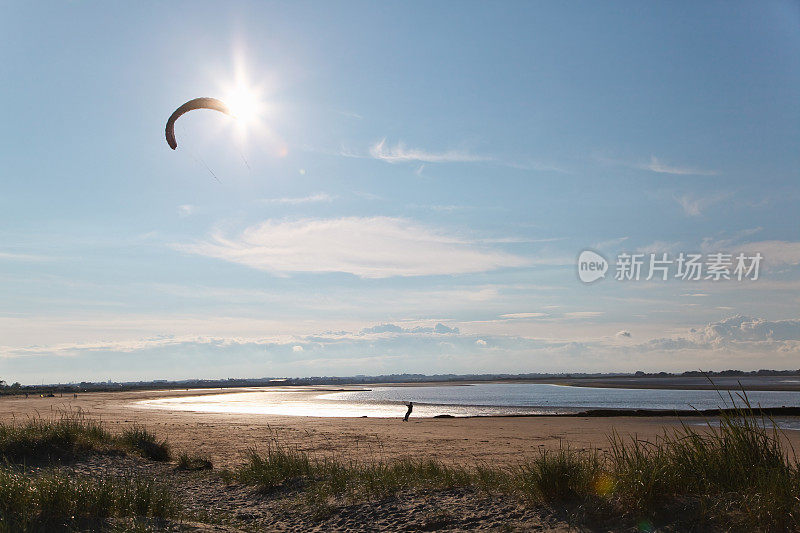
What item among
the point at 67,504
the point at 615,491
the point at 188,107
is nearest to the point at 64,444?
the point at 67,504

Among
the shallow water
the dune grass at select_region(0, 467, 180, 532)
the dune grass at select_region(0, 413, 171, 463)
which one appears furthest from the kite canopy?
the shallow water

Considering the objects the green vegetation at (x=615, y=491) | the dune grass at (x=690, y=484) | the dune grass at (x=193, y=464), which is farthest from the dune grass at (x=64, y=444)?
the dune grass at (x=690, y=484)

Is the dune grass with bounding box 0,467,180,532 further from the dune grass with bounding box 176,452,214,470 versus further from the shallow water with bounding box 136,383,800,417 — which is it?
the shallow water with bounding box 136,383,800,417

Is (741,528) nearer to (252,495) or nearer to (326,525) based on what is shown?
(326,525)

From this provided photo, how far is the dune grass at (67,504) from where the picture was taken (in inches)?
277

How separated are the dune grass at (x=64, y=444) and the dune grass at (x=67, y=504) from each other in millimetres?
4943

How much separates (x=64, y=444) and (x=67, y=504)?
6968mm

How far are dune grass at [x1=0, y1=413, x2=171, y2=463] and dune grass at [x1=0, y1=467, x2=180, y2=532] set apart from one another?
4943 mm

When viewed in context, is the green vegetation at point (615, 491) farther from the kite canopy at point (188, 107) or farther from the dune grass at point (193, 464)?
the kite canopy at point (188, 107)

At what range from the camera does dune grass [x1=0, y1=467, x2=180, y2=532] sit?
7039 millimetres

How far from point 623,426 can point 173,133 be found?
25.0m

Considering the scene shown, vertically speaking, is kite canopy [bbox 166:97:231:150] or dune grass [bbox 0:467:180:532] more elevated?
kite canopy [bbox 166:97:231:150]

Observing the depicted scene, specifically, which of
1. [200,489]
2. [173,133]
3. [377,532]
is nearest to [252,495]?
[200,489]

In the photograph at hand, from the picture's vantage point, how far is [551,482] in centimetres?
782
